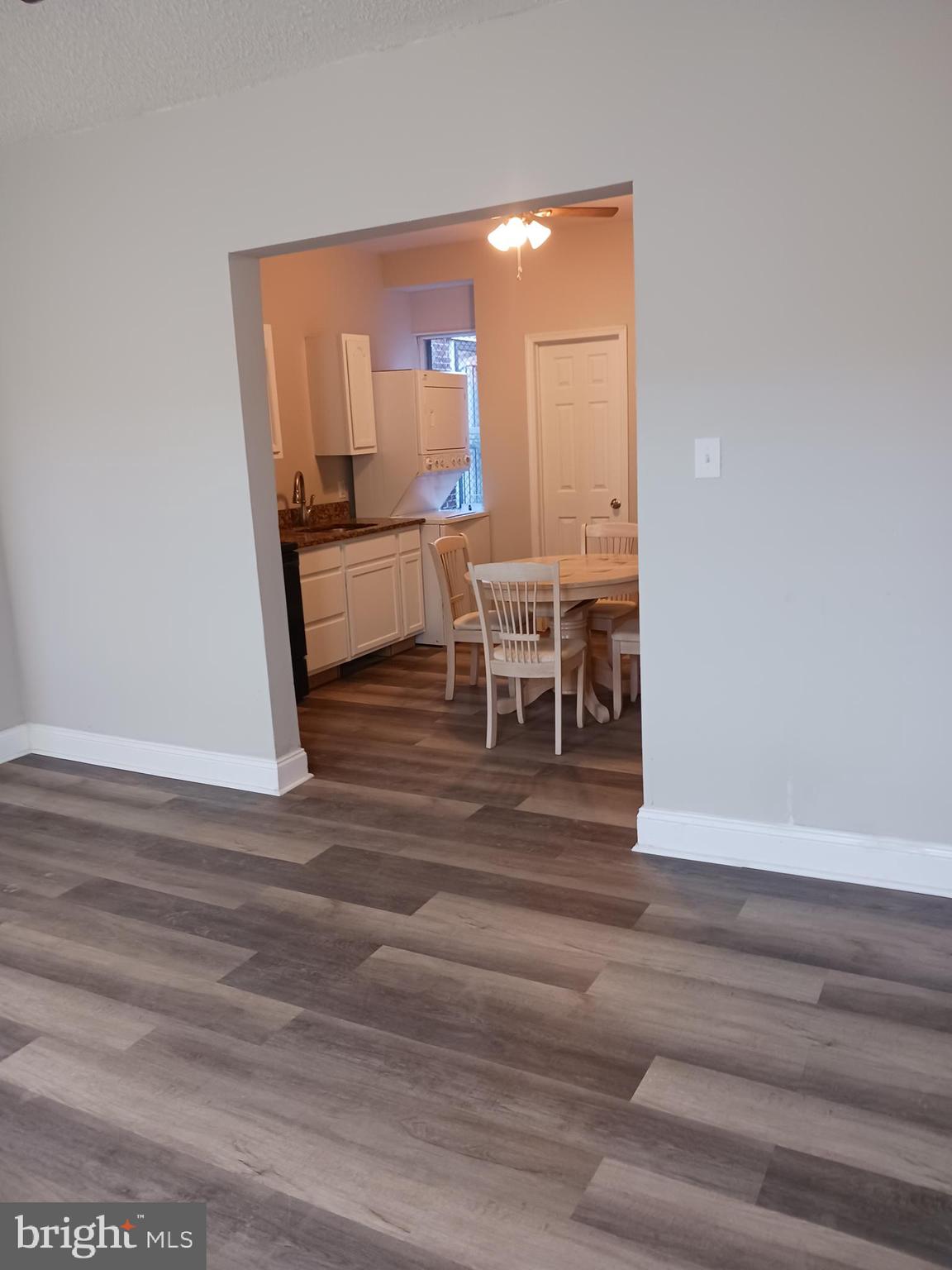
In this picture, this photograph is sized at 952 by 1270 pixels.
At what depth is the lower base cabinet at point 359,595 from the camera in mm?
5590

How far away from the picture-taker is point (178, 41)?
10.1ft

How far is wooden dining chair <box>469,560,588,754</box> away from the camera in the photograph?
427cm

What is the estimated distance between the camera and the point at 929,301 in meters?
2.65

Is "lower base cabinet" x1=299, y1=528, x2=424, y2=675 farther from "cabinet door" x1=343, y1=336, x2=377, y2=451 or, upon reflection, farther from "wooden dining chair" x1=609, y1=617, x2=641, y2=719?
"wooden dining chair" x1=609, y1=617, x2=641, y2=719

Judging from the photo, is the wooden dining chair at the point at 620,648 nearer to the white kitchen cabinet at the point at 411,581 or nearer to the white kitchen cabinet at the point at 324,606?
the white kitchen cabinet at the point at 324,606

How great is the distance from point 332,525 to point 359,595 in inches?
29.0

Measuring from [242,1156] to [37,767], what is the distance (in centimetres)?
304

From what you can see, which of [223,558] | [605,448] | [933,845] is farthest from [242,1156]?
[605,448]

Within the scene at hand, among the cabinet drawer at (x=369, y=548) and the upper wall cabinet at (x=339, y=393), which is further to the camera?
the upper wall cabinet at (x=339, y=393)

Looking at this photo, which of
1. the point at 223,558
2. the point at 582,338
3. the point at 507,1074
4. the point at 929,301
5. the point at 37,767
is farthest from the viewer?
the point at 582,338

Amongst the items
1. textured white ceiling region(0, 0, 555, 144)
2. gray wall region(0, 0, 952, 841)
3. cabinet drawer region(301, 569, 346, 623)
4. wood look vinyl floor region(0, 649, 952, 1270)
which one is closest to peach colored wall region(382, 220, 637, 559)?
cabinet drawer region(301, 569, 346, 623)

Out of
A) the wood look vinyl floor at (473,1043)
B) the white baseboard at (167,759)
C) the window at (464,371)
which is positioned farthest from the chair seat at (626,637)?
the window at (464,371)

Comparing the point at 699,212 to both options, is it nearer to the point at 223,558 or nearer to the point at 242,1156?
the point at 223,558

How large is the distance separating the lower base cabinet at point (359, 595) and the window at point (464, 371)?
1384 mm
